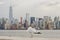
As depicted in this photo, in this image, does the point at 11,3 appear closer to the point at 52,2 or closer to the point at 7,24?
the point at 7,24

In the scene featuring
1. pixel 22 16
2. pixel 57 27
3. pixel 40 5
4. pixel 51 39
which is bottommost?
pixel 51 39

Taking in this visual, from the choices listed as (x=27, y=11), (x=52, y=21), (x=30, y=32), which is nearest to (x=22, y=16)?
(x=27, y=11)

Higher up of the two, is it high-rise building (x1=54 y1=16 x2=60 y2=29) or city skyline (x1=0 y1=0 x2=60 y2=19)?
city skyline (x1=0 y1=0 x2=60 y2=19)

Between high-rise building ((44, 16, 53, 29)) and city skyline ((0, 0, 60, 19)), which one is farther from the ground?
city skyline ((0, 0, 60, 19))

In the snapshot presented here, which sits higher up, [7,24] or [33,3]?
[33,3]

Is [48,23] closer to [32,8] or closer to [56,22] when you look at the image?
[56,22]

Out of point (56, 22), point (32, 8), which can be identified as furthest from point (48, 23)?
point (32, 8)

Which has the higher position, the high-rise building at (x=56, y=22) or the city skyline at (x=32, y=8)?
the city skyline at (x=32, y=8)

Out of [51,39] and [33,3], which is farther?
[33,3]
